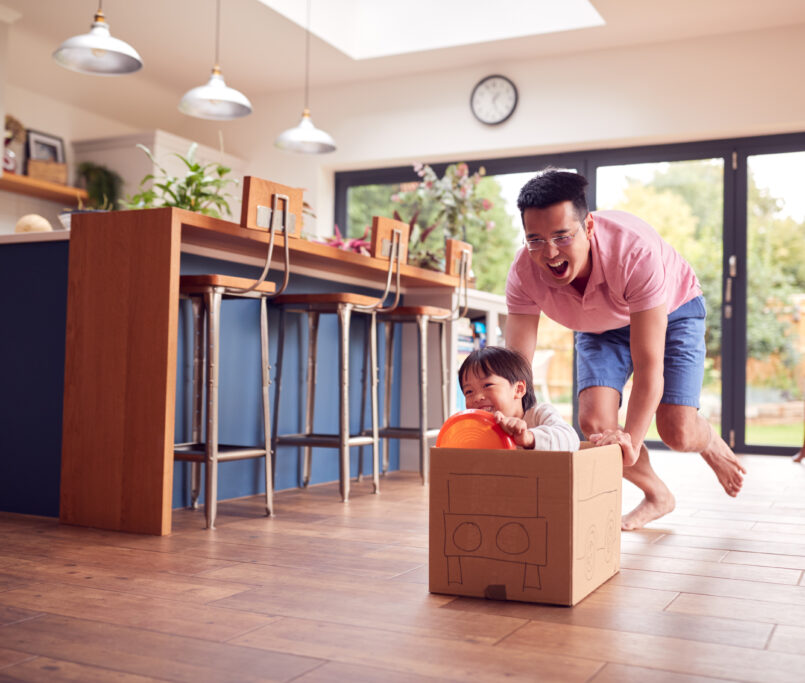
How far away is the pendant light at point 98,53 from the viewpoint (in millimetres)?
3781

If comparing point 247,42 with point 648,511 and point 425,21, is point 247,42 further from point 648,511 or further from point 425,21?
point 648,511

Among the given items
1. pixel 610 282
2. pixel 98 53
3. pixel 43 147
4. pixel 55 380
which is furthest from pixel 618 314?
pixel 43 147

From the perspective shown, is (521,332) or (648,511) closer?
(521,332)

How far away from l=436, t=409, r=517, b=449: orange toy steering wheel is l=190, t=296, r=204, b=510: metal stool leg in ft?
4.19

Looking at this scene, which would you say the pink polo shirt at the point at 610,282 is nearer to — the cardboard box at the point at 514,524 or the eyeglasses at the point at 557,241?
the eyeglasses at the point at 557,241

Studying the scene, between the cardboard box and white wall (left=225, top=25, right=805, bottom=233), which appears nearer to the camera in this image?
the cardboard box

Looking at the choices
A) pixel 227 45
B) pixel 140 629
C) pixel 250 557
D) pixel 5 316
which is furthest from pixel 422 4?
pixel 140 629

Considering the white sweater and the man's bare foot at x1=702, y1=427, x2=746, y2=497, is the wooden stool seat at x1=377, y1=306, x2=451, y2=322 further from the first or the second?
the white sweater

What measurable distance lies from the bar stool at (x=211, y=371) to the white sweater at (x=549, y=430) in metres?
0.99

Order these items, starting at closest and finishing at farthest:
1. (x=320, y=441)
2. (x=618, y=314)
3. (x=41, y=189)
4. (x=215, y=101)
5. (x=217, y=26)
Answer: (x=618, y=314) < (x=320, y=441) < (x=215, y=101) < (x=217, y=26) < (x=41, y=189)

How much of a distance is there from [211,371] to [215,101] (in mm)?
2463

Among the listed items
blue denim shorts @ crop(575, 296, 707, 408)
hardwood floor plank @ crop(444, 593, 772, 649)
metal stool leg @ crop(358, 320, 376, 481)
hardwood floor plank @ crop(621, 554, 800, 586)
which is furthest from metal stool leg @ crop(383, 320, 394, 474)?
hardwood floor plank @ crop(444, 593, 772, 649)

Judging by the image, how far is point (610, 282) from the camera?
2.12 m

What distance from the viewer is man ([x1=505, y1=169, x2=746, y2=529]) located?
→ 1981 millimetres
